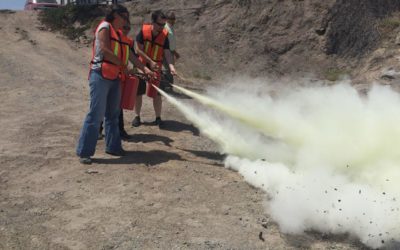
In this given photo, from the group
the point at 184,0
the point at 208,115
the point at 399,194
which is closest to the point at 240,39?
the point at 184,0

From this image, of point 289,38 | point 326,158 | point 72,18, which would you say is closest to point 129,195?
point 326,158

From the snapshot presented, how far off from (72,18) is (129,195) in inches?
630

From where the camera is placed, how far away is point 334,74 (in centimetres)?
1418

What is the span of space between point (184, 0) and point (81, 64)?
5.74m

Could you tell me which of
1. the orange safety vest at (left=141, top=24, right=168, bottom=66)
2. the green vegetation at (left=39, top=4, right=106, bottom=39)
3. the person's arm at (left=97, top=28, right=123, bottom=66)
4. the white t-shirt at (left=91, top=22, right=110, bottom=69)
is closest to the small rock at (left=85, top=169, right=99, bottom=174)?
the white t-shirt at (left=91, top=22, right=110, bottom=69)

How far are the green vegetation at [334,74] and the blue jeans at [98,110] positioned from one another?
9.04m

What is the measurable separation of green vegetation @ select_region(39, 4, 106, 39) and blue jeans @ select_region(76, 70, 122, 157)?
1312 centimetres

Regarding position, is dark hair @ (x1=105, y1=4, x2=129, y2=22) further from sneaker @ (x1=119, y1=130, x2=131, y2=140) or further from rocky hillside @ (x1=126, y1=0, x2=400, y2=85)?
rocky hillside @ (x1=126, y1=0, x2=400, y2=85)

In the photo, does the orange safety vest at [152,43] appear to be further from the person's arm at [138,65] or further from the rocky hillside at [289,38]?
the rocky hillside at [289,38]

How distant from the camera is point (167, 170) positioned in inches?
237

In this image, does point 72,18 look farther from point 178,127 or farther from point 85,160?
point 85,160

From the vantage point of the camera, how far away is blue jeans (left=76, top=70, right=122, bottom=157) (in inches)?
233

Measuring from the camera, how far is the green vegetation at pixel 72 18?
18891 mm

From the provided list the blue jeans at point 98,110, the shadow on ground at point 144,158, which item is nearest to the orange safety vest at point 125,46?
the blue jeans at point 98,110
